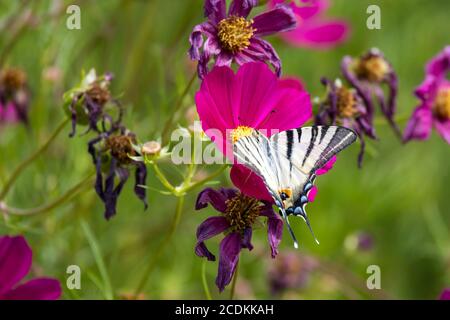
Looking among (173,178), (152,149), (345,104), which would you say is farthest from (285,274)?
(152,149)

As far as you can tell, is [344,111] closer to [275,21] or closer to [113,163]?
[275,21]

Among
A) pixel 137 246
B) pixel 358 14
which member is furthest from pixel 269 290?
pixel 358 14

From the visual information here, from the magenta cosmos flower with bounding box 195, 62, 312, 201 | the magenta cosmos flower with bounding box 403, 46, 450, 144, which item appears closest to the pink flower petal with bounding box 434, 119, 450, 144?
the magenta cosmos flower with bounding box 403, 46, 450, 144

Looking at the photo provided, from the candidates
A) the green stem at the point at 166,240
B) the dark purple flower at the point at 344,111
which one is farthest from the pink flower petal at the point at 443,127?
the green stem at the point at 166,240

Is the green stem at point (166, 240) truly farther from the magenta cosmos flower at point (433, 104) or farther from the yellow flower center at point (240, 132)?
the magenta cosmos flower at point (433, 104)

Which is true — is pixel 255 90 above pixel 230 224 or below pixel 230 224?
above

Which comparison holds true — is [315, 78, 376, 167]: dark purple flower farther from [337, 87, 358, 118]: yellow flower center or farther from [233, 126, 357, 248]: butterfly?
[233, 126, 357, 248]: butterfly
